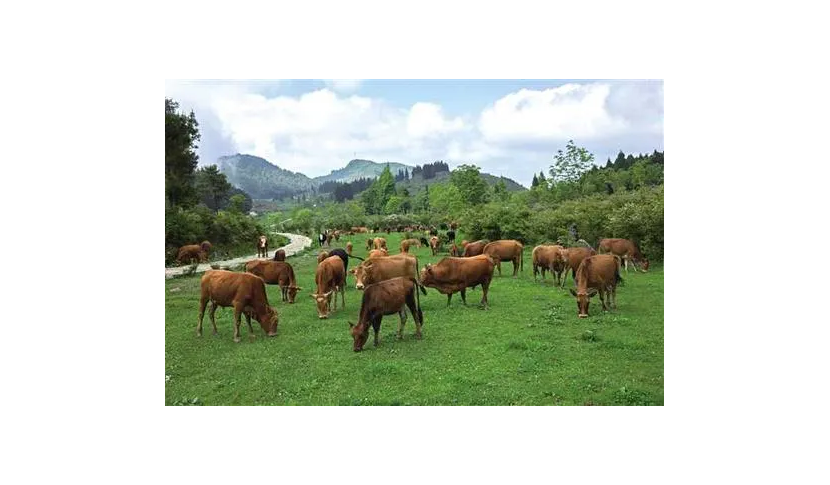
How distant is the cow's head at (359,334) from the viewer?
7.88m

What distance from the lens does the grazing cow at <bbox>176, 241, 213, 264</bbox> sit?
8.24 meters

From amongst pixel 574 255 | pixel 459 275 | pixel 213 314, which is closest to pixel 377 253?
pixel 459 275

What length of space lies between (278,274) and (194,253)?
1.65 meters

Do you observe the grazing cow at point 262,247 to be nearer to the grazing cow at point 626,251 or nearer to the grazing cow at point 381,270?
the grazing cow at point 381,270

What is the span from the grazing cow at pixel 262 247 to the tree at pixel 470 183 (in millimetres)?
3847

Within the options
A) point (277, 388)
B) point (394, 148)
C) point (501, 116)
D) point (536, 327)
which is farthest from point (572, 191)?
point (277, 388)

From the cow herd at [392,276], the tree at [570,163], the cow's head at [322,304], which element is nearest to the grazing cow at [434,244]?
the cow herd at [392,276]

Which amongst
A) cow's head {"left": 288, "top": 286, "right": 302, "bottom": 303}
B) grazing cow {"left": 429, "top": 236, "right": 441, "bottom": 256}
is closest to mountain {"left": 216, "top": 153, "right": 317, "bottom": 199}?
cow's head {"left": 288, "top": 286, "right": 302, "bottom": 303}

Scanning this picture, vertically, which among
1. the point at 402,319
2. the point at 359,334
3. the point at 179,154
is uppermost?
the point at 179,154

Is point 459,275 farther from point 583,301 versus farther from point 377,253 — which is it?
point 583,301

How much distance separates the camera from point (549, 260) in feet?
35.3
